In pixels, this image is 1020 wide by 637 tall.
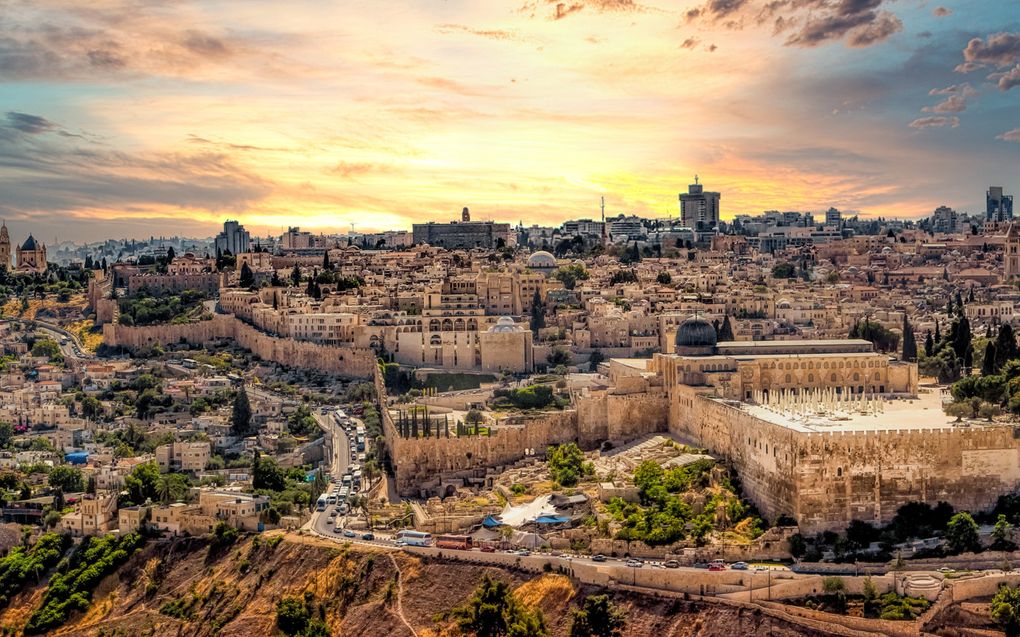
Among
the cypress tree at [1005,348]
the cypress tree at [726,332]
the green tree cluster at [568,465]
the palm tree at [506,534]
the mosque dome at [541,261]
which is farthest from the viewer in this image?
the mosque dome at [541,261]

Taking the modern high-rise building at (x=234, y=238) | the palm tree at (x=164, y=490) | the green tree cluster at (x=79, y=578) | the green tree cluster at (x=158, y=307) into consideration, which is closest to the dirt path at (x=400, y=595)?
the green tree cluster at (x=79, y=578)

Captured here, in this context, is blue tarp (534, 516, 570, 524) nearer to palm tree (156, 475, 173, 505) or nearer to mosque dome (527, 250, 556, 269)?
palm tree (156, 475, 173, 505)

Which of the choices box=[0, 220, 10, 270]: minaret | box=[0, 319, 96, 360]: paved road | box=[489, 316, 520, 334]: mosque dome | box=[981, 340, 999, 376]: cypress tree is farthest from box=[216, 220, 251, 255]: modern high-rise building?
box=[981, 340, 999, 376]: cypress tree

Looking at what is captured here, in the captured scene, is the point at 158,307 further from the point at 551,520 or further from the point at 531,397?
the point at 551,520

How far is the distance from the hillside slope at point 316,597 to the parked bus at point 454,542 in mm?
579

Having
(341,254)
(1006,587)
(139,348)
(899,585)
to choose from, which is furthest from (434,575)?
(341,254)

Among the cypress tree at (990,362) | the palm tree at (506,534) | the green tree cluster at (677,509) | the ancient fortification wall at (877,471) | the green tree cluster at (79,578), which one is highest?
the cypress tree at (990,362)

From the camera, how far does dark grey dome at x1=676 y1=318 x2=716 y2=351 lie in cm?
4006

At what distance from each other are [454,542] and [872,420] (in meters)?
10.4

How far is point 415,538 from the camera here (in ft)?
106

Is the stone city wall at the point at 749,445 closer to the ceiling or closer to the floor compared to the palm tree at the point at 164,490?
closer to the ceiling

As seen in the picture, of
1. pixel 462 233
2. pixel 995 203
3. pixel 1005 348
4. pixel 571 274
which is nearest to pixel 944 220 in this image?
pixel 995 203

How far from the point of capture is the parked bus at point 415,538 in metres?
32.1

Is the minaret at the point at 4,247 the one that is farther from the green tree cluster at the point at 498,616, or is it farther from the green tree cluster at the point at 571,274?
the green tree cluster at the point at 498,616
